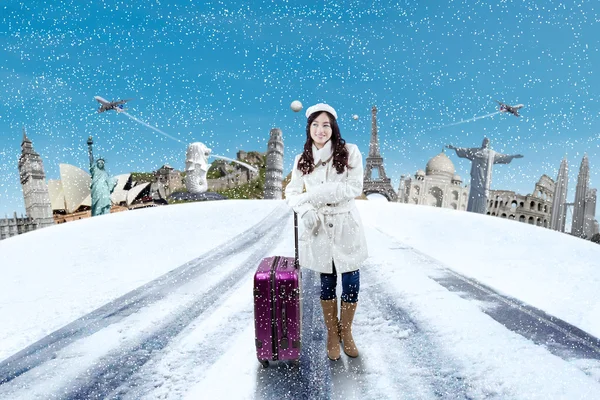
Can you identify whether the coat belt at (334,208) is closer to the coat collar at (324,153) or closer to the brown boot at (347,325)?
the coat collar at (324,153)

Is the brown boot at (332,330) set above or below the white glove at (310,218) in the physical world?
below

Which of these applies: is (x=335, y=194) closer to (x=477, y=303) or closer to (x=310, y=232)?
(x=310, y=232)

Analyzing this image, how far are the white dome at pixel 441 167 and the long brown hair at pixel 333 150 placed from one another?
110 ft

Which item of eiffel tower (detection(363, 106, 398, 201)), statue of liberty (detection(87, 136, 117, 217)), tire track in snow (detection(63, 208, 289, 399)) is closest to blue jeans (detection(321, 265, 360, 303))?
tire track in snow (detection(63, 208, 289, 399))

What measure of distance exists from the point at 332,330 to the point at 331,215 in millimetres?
863

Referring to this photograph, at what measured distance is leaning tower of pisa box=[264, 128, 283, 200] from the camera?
1473 cm

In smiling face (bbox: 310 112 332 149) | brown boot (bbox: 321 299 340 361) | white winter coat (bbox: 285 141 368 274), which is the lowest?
brown boot (bbox: 321 299 340 361)

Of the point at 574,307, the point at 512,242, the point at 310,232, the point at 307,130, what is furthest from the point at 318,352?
the point at 512,242

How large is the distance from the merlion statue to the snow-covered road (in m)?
10.2

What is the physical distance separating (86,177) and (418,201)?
2579 cm

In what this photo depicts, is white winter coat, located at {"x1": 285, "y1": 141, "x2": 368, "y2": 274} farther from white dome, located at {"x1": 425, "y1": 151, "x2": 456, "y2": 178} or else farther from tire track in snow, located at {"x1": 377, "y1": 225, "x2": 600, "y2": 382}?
white dome, located at {"x1": 425, "y1": 151, "x2": 456, "y2": 178}

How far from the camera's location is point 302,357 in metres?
2.37

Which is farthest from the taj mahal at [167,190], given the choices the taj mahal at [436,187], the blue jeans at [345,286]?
the blue jeans at [345,286]

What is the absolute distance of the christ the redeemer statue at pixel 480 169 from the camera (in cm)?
1193
